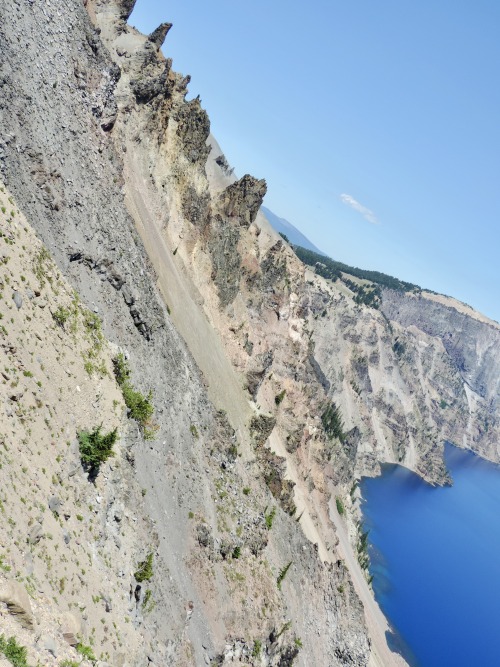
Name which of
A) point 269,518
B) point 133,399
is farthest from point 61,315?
point 269,518

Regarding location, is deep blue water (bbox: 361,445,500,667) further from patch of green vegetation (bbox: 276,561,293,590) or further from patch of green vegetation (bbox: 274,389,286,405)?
patch of green vegetation (bbox: 276,561,293,590)

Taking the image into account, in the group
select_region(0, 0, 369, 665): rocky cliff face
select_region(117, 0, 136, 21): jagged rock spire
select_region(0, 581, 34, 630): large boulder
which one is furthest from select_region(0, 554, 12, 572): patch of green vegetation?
select_region(117, 0, 136, 21): jagged rock spire

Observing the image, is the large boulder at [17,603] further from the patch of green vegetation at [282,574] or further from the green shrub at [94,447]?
the patch of green vegetation at [282,574]

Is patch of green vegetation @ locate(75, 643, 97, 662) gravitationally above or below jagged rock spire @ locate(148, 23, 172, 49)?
below

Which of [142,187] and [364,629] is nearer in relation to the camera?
[142,187]

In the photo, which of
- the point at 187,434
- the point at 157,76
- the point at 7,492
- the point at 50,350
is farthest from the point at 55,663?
the point at 157,76

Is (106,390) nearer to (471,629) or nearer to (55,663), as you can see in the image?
(55,663)
